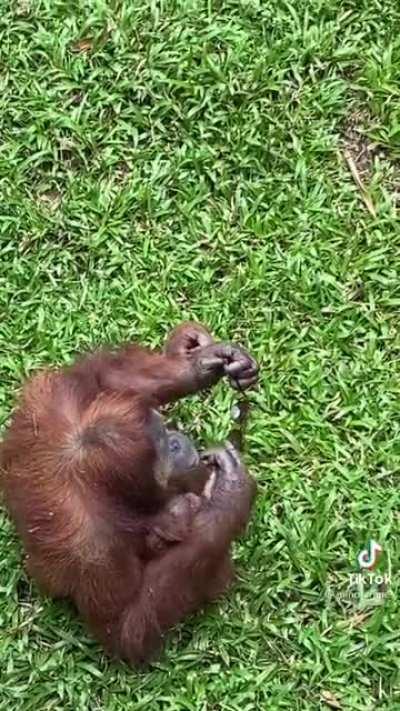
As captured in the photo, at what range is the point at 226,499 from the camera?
12.2ft

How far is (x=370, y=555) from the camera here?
3947mm

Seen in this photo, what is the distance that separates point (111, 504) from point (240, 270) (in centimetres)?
87

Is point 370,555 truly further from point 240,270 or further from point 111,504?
point 240,270

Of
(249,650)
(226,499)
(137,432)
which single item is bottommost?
(249,650)

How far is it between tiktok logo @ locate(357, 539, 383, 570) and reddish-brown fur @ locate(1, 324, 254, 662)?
0.34 m

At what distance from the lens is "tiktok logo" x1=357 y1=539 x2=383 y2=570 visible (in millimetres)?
3941

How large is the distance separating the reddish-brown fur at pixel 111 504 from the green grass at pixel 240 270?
0.53ft

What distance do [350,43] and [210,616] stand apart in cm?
163

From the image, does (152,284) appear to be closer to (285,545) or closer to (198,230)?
(198,230)

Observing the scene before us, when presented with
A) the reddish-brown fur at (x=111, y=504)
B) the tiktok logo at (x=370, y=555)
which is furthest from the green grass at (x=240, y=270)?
the reddish-brown fur at (x=111, y=504)

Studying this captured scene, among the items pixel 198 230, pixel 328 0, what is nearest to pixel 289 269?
pixel 198 230

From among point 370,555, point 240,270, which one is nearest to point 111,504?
point 370,555

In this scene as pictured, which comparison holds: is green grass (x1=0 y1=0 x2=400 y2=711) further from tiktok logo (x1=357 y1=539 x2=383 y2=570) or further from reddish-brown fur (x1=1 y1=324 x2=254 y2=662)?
reddish-brown fur (x1=1 y1=324 x2=254 y2=662)

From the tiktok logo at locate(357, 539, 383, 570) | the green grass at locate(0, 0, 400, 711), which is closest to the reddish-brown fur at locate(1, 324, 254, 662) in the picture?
the green grass at locate(0, 0, 400, 711)
